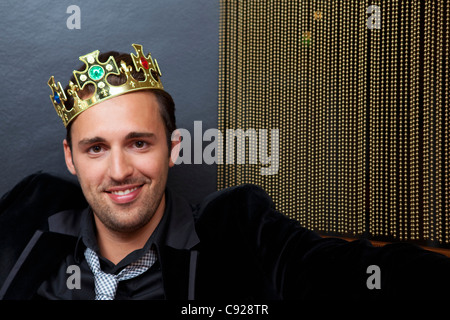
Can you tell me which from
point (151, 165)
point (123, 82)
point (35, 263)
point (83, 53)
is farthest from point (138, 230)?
point (83, 53)

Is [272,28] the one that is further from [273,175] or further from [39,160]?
[39,160]

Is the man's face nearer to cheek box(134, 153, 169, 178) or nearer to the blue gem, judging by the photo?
cheek box(134, 153, 169, 178)

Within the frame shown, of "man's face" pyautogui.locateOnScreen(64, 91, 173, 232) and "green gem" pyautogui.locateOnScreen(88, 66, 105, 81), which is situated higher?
"green gem" pyautogui.locateOnScreen(88, 66, 105, 81)

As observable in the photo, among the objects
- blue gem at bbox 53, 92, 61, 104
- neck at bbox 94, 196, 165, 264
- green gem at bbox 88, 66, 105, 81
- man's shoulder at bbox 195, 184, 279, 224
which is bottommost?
neck at bbox 94, 196, 165, 264

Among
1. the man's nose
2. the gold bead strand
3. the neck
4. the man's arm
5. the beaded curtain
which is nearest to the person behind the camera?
the man's arm

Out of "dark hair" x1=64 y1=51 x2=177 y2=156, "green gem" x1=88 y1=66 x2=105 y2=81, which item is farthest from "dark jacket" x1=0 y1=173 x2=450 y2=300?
"green gem" x1=88 y1=66 x2=105 y2=81

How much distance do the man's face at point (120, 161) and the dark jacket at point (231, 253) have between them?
4.8 inches

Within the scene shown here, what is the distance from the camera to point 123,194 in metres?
1.11

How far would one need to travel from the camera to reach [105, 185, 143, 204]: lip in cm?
110

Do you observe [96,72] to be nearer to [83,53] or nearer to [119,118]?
[119,118]

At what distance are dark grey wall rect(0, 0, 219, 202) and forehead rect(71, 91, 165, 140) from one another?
1.82 ft

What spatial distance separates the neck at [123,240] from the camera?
1174 millimetres

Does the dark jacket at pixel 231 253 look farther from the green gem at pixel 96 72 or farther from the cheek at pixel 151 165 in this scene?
the green gem at pixel 96 72

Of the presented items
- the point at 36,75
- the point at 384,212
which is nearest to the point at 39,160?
the point at 36,75
